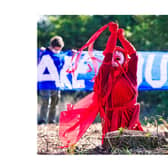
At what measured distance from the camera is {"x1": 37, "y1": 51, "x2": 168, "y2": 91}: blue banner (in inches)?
306

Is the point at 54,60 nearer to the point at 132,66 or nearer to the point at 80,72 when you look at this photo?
the point at 80,72

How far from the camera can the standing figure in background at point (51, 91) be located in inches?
317

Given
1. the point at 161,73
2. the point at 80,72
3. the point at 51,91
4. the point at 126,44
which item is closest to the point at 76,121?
the point at 126,44

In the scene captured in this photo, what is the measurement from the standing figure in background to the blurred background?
6.13 feet

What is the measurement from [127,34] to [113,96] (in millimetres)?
6320

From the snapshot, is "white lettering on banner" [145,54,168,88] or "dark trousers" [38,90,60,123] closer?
"white lettering on banner" [145,54,168,88]

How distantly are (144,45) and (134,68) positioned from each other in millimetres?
5990

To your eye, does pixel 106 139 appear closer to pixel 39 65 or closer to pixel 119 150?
pixel 119 150

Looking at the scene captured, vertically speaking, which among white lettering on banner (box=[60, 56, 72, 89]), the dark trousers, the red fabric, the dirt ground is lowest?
the dirt ground

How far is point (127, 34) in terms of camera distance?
11.7 meters

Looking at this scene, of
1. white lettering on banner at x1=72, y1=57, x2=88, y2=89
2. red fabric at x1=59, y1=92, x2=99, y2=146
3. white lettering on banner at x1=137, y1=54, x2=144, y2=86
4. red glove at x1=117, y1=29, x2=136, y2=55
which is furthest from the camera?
white lettering on banner at x1=137, y1=54, x2=144, y2=86

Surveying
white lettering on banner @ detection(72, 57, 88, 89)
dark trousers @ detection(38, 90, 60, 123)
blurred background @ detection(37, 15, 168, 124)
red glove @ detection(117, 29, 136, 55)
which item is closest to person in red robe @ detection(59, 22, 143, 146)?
red glove @ detection(117, 29, 136, 55)

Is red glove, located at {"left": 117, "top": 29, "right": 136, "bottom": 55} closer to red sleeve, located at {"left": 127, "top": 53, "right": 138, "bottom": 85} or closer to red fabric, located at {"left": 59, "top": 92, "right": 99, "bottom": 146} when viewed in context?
red sleeve, located at {"left": 127, "top": 53, "right": 138, "bottom": 85}

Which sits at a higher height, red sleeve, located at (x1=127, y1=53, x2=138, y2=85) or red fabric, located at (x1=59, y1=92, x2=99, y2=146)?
red sleeve, located at (x1=127, y1=53, x2=138, y2=85)
